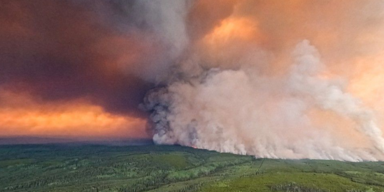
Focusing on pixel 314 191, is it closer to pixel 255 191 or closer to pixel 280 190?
pixel 280 190

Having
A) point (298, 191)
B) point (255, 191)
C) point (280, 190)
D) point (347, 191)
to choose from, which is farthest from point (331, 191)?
point (255, 191)

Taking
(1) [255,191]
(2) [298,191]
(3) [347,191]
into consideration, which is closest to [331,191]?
(3) [347,191]

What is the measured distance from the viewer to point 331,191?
7736 inches

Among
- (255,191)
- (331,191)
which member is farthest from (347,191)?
(255,191)

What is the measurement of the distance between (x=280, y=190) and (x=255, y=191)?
18145 mm

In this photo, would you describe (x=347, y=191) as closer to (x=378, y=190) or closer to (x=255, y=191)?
(x=378, y=190)

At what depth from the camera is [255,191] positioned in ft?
651

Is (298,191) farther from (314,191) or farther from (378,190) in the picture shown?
(378,190)

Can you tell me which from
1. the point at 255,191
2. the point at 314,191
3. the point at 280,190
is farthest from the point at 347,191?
the point at 255,191

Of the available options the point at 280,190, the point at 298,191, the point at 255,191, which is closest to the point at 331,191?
the point at 298,191

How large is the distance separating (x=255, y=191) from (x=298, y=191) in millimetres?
30279

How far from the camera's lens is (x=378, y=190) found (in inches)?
7746

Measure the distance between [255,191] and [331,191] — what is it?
175 ft

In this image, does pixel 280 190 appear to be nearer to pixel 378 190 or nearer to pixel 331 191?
pixel 331 191
